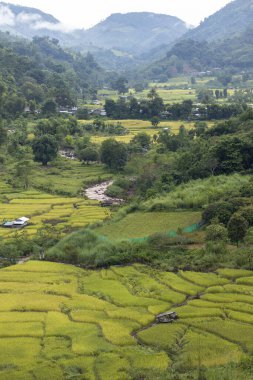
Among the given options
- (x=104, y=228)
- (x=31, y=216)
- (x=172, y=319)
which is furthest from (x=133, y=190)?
(x=172, y=319)

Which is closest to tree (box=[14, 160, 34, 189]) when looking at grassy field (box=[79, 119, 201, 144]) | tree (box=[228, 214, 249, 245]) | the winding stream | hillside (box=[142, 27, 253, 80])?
the winding stream

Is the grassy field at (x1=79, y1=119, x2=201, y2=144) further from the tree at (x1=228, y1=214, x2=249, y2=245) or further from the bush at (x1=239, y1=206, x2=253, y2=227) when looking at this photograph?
the tree at (x1=228, y1=214, x2=249, y2=245)

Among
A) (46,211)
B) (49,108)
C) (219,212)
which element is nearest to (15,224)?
(46,211)

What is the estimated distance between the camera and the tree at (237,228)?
3011 cm

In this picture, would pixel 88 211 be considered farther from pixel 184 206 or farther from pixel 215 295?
pixel 215 295

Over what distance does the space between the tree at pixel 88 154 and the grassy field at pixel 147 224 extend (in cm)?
2615

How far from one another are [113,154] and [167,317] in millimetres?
42510

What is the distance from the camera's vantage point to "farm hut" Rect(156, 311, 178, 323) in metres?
22.3

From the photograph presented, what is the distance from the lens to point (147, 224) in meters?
39.0

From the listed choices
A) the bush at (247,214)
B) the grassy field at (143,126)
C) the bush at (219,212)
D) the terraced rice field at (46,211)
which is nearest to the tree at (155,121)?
the grassy field at (143,126)

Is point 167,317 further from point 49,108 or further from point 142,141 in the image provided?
point 49,108

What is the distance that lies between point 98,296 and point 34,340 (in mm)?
5488

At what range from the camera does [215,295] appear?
25000mm

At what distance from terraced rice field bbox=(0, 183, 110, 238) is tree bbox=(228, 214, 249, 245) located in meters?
13.9
